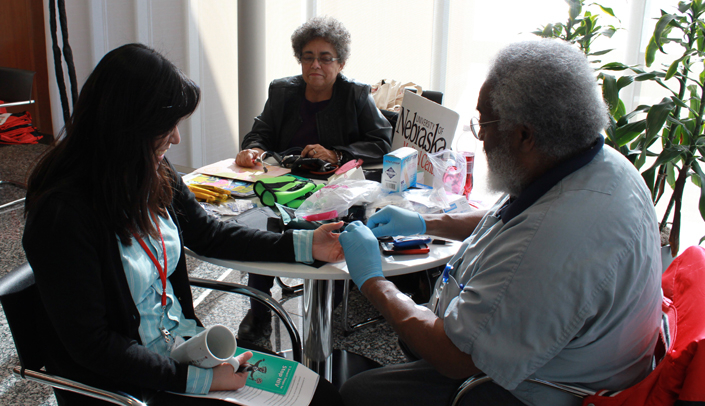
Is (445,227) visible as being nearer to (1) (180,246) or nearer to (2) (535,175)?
(2) (535,175)

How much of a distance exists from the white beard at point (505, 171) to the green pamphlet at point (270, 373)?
0.65 metres

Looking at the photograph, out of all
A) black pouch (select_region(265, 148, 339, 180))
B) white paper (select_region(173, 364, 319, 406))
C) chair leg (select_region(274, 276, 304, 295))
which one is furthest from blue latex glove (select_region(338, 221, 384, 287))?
chair leg (select_region(274, 276, 304, 295))

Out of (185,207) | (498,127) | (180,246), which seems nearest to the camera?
(498,127)

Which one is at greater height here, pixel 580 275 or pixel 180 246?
pixel 580 275

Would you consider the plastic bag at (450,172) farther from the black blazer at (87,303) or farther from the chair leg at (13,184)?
the chair leg at (13,184)

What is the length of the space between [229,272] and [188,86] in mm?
1942

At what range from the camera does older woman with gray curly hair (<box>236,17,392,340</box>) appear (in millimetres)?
2504

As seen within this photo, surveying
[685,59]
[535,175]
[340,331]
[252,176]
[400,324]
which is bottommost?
[340,331]

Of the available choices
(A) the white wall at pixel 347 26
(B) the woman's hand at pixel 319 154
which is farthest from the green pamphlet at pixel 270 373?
(A) the white wall at pixel 347 26

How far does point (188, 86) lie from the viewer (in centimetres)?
104

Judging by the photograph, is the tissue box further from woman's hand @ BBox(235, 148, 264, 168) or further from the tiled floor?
the tiled floor

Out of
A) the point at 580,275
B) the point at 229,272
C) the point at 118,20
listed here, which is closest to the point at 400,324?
the point at 580,275

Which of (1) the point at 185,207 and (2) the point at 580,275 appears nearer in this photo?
(2) the point at 580,275

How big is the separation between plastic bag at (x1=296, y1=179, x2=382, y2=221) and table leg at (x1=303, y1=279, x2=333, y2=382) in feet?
0.73
